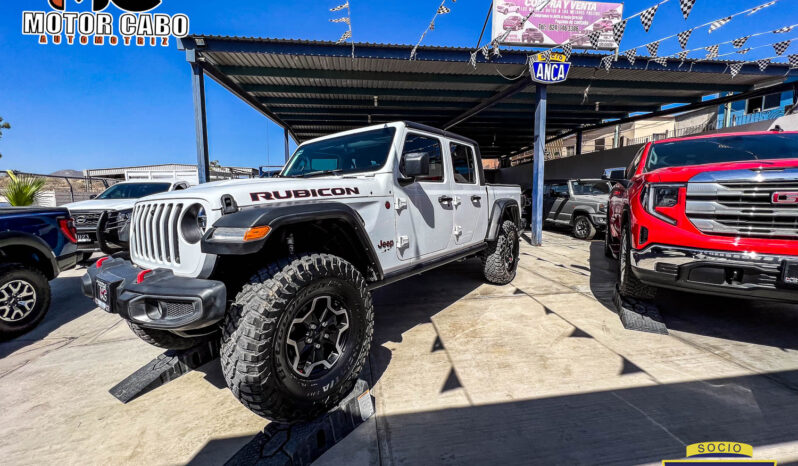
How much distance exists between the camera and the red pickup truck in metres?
2.36

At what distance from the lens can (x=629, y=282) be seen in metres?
3.29

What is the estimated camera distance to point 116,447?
70.2 inches

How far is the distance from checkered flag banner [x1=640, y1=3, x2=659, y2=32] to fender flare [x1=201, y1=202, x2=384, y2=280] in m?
6.38

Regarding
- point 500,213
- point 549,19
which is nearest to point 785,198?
point 500,213

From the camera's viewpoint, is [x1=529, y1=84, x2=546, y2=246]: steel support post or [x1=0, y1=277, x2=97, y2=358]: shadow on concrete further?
[x1=529, y1=84, x2=546, y2=246]: steel support post

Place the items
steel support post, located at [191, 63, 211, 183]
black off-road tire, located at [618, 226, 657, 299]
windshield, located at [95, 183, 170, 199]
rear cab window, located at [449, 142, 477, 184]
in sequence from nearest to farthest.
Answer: black off-road tire, located at [618, 226, 657, 299], rear cab window, located at [449, 142, 477, 184], windshield, located at [95, 183, 170, 199], steel support post, located at [191, 63, 211, 183]

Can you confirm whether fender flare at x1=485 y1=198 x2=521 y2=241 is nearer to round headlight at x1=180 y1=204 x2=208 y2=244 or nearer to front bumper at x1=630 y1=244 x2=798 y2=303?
front bumper at x1=630 y1=244 x2=798 y2=303

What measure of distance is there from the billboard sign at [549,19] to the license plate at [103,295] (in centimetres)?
1326

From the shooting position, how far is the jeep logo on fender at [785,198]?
2357mm

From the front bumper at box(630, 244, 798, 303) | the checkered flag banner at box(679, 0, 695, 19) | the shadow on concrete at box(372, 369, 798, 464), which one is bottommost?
the shadow on concrete at box(372, 369, 798, 464)

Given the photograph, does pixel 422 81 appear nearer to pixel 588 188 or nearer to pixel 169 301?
pixel 588 188

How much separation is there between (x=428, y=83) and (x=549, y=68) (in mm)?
3037

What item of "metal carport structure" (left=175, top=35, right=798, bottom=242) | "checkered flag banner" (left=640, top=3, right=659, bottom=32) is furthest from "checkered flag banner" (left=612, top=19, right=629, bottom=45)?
"metal carport structure" (left=175, top=35, right=798, bottom=242)

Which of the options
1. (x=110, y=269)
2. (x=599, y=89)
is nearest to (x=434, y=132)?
(x=110, y=269)
